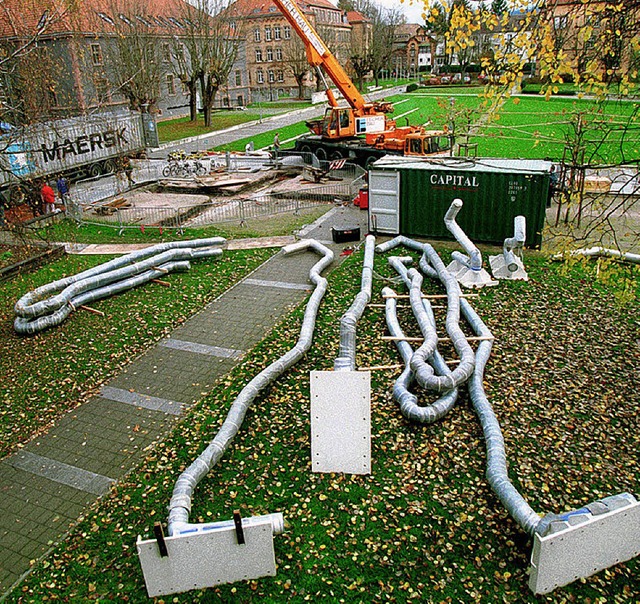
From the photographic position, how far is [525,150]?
32969mm

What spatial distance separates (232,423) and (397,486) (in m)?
2.72

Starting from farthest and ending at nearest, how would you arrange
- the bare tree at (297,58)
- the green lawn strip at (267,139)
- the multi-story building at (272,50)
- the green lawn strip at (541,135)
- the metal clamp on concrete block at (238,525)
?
the multi-story building at (272,50)
the bare tree at (297,58)
the green lawn strip at (267,139)
the green lawn strip at (541,135)
the metal clamp on concrete block at (238,525)

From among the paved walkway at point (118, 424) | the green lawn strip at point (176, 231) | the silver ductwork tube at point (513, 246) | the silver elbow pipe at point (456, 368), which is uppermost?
the silver ductwork tube at point (513, 246)

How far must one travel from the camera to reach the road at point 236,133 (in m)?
40.4

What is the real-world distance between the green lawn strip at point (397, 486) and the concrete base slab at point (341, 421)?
0.77 ft

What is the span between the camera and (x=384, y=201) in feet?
59.0

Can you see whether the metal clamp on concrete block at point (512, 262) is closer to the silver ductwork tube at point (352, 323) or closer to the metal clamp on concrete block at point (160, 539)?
the silver ductwork tube at point (352, 323)

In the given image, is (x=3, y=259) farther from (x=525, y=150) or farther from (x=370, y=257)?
(x=525, y=150)

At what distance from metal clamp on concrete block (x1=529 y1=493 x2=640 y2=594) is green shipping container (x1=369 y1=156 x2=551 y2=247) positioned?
11180mm

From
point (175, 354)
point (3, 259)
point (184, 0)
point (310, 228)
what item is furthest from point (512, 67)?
point (184, 0)

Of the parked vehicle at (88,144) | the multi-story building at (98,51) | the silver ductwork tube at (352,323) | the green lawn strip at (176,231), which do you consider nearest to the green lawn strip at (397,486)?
the silver ductwork tube at (352,323)

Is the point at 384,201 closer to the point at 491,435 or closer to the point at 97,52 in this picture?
the point at 491,435

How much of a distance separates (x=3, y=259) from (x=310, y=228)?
32.8 feet

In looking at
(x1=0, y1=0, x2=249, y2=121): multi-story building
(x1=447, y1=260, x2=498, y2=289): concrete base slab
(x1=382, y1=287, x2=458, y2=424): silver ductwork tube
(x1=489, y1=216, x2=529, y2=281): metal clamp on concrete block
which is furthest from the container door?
(x1=0, y1=0, x2=249, y2=121): multi-story building
